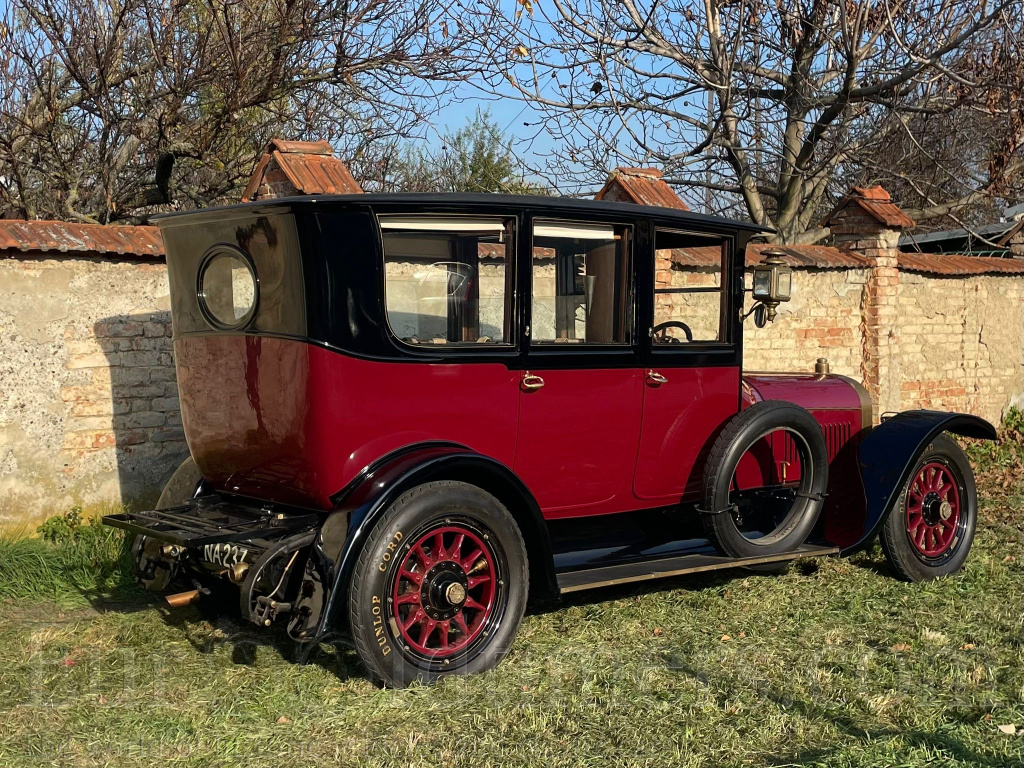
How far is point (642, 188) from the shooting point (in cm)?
793

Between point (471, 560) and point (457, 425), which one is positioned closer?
point (471, 560)

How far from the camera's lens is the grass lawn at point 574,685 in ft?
11.5

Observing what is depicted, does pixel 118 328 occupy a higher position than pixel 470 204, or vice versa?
pixel 470 204

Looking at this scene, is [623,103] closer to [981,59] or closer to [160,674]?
[981,59]

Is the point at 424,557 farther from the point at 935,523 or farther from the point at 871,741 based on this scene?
the point at 935,523

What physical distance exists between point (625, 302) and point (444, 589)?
1.62 m

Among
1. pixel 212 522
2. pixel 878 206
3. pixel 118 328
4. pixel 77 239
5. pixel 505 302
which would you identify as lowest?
pixel 212 522

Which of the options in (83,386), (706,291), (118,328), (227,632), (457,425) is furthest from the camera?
(118,328)

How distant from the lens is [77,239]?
20.0ft

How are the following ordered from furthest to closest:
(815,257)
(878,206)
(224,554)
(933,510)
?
(878,206) < (815,257) < (933,510) < (224,554)

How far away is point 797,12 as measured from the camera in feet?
32.8

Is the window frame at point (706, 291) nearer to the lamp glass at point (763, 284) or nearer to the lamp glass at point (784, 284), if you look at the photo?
the lamp glass at point (763, 284)

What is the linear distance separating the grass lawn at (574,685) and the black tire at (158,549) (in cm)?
25

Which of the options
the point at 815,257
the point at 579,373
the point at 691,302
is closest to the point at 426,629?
the point at 579,373
